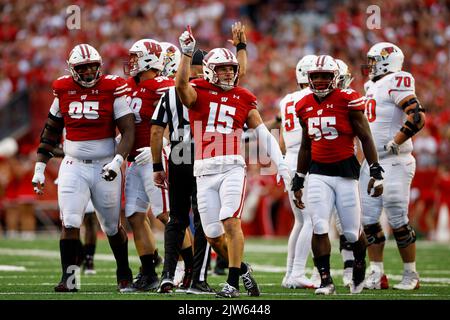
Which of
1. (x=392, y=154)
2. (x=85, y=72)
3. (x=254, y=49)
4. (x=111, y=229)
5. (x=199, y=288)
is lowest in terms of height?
(x=199, y=288)

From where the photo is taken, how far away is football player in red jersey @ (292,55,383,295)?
831 cm

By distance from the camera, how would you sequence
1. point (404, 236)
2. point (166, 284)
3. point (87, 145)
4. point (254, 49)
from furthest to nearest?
point (254, 49), point (404, 236), point (87, 145), point (166, 284)

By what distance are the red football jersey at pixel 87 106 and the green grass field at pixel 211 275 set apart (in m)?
1.29

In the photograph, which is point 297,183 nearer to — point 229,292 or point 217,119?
point 217,119

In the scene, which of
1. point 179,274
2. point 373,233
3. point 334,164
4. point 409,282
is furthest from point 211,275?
point 334,164

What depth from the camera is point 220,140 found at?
8.05 metres

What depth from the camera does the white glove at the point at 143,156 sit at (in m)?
8.75

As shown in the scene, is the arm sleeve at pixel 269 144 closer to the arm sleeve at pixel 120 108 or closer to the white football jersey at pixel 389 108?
the arm sleeve at pixel 120 108

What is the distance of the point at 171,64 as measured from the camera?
9.54 meters

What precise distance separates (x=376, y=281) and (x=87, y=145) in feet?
9.28

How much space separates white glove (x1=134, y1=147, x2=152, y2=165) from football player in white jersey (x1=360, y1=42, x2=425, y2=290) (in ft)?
6.58

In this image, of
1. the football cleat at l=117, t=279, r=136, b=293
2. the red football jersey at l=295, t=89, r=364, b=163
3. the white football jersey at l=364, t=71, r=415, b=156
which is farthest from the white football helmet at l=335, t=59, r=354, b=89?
the football cleat at l=117, t=279, r=136, b=293
